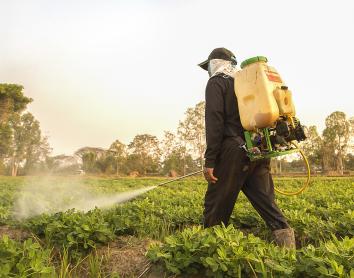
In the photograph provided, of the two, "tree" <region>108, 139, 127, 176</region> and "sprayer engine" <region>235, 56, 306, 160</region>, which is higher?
"tree" <region>108, 139, 127, 176</region>

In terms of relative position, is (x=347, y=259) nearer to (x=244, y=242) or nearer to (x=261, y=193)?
(x=244, y=242)

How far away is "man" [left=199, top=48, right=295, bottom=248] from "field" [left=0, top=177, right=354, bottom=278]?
406mm

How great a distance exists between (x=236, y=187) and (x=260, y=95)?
3.47 feet

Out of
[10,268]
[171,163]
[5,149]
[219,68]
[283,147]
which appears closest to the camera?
[10,268]

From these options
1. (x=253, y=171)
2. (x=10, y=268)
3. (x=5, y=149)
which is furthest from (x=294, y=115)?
(x=5, y=149)

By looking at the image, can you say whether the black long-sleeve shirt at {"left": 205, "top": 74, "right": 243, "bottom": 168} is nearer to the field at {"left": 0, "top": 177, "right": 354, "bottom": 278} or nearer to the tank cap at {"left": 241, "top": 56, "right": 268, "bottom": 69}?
the tank cap at {"left": 241, "top": 56, "right": 268, "bottom": 69}

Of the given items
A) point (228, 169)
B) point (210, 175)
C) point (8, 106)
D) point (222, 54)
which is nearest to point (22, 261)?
point (210, 175)

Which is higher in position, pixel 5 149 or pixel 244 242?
pixel 5 149

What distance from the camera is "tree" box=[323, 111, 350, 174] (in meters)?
57.4

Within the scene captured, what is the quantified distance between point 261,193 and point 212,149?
765mm

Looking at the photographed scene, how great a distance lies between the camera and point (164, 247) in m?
3.23

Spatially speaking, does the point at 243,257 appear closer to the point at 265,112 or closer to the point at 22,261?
the point at 265,112

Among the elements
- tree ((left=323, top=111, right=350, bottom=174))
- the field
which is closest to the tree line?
tree ((left=323, top=111, right=350, bottom=174))

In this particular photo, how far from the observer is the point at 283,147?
3764 millimetres
